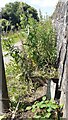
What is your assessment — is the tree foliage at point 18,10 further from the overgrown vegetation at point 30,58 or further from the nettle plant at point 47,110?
the nettle plant at point 47,110

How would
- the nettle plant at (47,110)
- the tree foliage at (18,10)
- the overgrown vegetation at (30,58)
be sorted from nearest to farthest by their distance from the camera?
the nettle plant at (47,110) < the overgrown vegetation at (30,58) < the tree foliage at (18,10)

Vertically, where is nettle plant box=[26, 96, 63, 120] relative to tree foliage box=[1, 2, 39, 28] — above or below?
below

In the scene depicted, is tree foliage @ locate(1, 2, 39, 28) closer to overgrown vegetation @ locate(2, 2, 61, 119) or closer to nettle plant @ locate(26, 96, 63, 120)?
overgrown vegetation @ locate(2, 2, 61, 119)

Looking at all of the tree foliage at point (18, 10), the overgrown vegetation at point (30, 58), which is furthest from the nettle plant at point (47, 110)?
the tree foliage at point (18, 10)

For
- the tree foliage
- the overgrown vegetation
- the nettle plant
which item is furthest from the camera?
the tree foliage

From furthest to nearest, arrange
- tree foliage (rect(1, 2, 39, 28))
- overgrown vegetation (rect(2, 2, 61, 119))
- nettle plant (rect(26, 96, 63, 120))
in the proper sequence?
tree foliage (rect(1, 2, 39, 28)), overgrown vegetation (rect(2, 2, 61, 119)), nettle plant (rect(26, 96, 63, 120))

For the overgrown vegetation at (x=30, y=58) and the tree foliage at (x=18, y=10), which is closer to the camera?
the overgrown vegetation at (x=30, y=58)

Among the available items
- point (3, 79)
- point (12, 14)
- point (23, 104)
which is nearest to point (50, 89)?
point (23, 104)

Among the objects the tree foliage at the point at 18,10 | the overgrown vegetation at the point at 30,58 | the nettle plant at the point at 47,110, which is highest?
the tree foliage at the point at 18,10

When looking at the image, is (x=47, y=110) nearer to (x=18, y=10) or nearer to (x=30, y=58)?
(x=30, y=58)

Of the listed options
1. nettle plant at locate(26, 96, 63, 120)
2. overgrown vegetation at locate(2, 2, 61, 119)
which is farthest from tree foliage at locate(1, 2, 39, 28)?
nettle plant at locate(26, 96, 63, 120)

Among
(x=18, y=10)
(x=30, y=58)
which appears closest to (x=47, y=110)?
(x=30, y=58)

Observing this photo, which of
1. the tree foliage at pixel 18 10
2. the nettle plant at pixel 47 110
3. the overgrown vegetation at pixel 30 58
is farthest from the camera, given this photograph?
the tree foliage at pixel 18 10

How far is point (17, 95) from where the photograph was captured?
4273 mm
